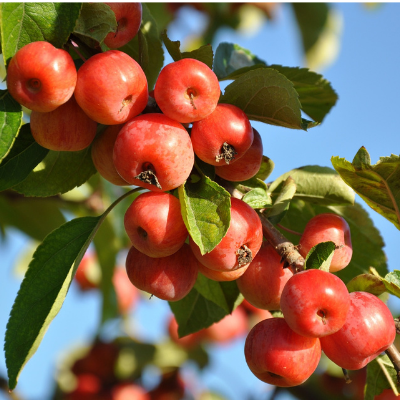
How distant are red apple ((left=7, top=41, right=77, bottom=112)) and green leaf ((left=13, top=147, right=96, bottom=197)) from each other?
1.30ft

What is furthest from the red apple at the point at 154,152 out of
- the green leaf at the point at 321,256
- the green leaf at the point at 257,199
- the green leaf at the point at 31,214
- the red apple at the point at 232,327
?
the red apple at the point at 232,327

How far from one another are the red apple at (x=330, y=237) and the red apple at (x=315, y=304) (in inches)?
8.5

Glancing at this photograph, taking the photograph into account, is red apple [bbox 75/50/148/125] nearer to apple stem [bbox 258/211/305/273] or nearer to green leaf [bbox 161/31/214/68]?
green leaf [bbox 161/31/214/68]

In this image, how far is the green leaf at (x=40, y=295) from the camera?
4.30ft

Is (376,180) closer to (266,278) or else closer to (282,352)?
(266,278)

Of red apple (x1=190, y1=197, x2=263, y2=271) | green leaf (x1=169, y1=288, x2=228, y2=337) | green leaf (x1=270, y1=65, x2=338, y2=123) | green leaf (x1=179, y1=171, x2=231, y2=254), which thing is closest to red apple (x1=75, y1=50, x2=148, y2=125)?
green leaf (x1=179, y1=171, x2=231, y2=254)

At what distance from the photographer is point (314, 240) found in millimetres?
1412

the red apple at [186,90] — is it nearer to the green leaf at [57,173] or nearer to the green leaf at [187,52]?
the green leaf at [187,52]

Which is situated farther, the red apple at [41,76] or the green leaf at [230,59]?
the green leaf at [230,59]

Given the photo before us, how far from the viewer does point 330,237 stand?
1397mm

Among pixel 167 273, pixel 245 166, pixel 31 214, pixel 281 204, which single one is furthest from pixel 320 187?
pixel 31 214

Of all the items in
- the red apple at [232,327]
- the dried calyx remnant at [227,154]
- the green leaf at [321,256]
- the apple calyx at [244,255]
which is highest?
the dried calyx remnant at [227,154]

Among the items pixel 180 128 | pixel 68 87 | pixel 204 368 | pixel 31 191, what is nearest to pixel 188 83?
pixel 180 128

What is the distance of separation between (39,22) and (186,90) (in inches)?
14.9
